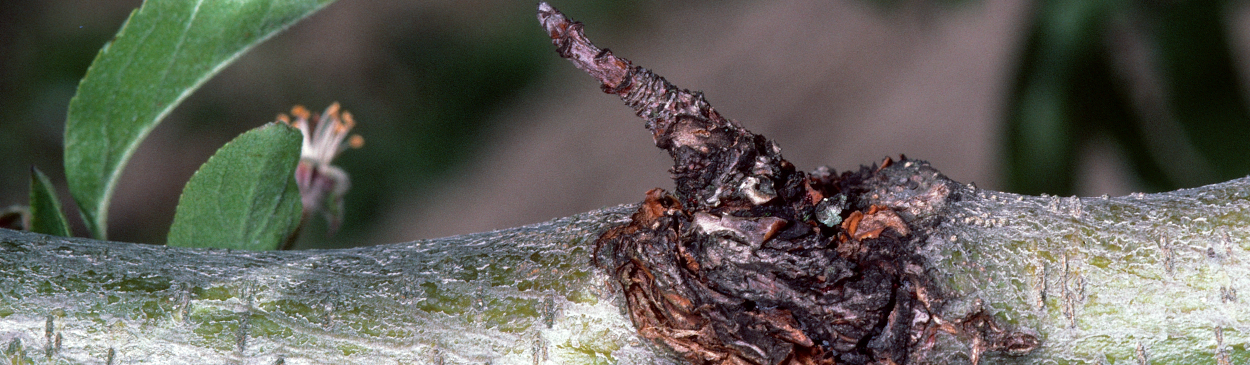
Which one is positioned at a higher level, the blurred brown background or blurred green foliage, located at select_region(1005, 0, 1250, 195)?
the blurred brown background

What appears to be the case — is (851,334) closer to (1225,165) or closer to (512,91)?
(1225,165)

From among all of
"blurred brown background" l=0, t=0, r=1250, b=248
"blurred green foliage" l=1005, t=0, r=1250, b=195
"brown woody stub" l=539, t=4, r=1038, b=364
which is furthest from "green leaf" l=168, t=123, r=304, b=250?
"blurred brown background" l=0, t=0, r=1250, b=248

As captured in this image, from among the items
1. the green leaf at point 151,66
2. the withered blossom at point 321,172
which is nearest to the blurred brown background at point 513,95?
the withered blossom at point 321,172

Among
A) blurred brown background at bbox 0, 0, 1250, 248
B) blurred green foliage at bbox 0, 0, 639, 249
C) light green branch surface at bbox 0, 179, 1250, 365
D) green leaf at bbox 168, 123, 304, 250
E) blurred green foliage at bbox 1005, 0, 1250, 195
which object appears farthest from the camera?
blurred brown background at bbox 0, 0, 1250, 248

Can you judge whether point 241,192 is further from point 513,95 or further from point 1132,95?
point 513,95

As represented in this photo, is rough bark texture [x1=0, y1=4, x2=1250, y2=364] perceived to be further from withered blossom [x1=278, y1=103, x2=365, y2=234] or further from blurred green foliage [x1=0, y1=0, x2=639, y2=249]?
blurred green foliage [x1=0, y1=0, x2=639, y2=249]
